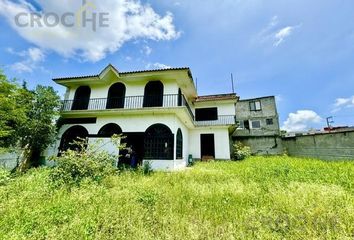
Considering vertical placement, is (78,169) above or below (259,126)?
below

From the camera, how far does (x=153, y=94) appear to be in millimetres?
12461

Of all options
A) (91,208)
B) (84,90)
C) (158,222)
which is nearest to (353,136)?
(158,222)

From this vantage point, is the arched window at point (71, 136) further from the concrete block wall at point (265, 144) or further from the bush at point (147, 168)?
the concrete block wall at point (265, 144)

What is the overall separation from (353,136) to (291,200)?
1212 cm

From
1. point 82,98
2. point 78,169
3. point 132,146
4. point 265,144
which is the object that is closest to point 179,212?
point 78,169

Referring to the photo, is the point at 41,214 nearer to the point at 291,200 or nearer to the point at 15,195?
the point at 15,195

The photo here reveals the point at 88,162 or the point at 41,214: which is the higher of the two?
the point at 88,162

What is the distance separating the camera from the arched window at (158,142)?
36.2 feet

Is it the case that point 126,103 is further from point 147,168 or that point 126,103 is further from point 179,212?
point 179,212

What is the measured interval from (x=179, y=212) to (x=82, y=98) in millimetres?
13084

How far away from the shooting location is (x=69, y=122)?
Result: 1294 cm

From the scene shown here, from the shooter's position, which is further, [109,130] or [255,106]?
[255,106]

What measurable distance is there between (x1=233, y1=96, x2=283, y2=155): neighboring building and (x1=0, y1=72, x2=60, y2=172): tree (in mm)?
19441

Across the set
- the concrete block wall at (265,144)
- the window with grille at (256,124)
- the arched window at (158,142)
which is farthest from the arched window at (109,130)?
the window with grille at (256,124)
